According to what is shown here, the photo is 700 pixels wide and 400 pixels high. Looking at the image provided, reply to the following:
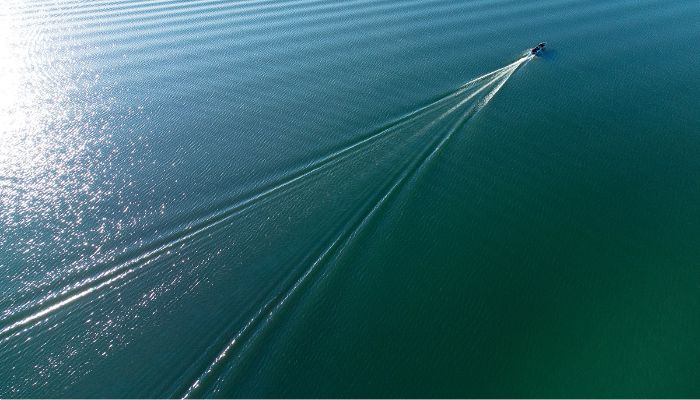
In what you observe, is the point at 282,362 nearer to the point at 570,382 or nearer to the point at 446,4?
the point at 570,382

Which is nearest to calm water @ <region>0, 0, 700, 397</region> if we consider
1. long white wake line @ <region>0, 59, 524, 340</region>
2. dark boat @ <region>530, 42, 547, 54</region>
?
long white wake line @ <region>0, 59, 524, 340</region>

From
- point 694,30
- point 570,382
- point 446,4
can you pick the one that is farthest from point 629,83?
point 570,382

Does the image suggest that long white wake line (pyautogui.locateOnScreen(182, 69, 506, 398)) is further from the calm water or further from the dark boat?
the dark boat

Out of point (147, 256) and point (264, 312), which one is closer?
point (264, 312)

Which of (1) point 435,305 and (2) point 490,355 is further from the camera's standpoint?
(1) point 435,305

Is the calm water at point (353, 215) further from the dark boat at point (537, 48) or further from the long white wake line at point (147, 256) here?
the dark boat at point (537, 48)

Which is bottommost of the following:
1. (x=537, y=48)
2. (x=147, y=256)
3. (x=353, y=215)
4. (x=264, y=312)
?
(x=264, y=312)

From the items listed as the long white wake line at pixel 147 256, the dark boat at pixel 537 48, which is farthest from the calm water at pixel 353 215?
the dark boat at pixel 537 48

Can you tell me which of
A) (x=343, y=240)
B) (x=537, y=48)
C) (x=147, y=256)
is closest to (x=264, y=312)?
(x=343, y=240)

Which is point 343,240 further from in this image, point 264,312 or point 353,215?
point 264,312
